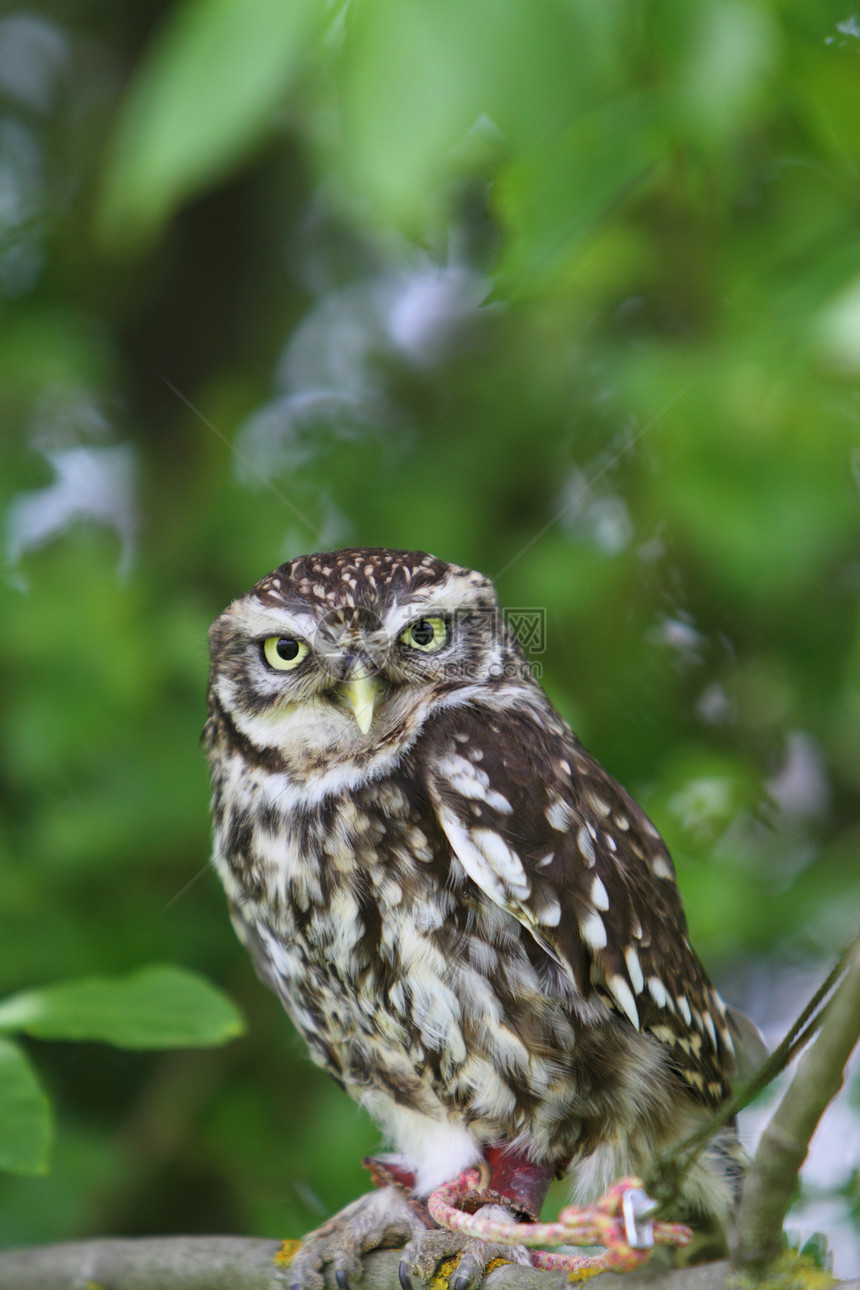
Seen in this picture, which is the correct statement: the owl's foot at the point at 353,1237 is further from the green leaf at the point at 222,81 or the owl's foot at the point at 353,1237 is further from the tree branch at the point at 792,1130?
the green leaf at the point at 222,81

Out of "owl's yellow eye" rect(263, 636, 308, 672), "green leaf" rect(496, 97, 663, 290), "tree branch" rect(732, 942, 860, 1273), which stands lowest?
"tree branch" rect(732, 942, 860, 1273)

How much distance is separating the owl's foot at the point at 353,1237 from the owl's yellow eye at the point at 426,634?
36.2 inches

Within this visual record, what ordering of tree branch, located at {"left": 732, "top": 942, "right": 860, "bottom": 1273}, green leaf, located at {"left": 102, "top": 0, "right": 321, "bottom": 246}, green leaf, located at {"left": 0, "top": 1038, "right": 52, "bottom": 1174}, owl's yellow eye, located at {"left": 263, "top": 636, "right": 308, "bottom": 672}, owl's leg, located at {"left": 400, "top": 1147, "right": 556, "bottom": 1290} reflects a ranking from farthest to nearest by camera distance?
owl's yellow eye, located at {"left": 263, "top": 636, "right": 308, "bottom": 672} → owl's leg, located at {"left": 400, "top": 1147, "right": 556, "bottom": 1290} → green leaf, located at {"left": 0, "top": 1038, "right": 52, "bottom": 1174} → green leaf, located at {"left": 102, "top": 0, "right": 321, "bottom": 246} → tree branch, located at {"left": 732, "top": 942, "right": 860, "bottom": 1273}

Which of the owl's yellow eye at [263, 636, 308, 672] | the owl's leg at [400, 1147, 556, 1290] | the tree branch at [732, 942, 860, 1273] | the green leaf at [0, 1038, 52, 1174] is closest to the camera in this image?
the tree branch at [732, 942, 860, 1273]

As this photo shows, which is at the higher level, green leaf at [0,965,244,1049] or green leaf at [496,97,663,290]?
green leaf at [496,97,663,290]

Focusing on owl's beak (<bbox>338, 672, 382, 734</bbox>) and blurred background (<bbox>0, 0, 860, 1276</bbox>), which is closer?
owl's beak (<bbox>338, 672, 382, 734</bbox>)

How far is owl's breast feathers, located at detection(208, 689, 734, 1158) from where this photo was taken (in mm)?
1783

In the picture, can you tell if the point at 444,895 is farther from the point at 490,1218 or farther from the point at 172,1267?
the point at 172,1267

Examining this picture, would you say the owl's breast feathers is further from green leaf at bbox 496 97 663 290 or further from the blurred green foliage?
green leaf at bbox 496 97 663 290

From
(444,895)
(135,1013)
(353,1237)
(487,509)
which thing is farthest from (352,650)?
(487,509)

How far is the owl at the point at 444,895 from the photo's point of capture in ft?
5.85

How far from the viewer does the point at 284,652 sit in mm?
1855

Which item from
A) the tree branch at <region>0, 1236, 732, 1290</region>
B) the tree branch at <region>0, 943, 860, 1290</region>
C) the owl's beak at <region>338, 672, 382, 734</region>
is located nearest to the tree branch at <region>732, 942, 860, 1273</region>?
the tree branch at <region>0, 943, 860, 1290</region>

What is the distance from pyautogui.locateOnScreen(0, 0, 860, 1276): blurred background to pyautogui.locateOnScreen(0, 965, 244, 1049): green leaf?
0.66 metres
